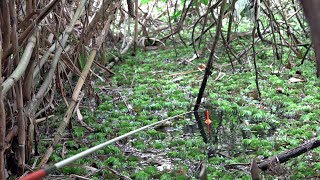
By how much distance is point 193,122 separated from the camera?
2.34 meters

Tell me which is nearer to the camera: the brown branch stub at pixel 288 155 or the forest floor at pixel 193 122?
the brown branch stub at pixel 288 155

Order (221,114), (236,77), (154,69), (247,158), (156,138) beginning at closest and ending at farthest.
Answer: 1. (247,158)
2. (156,138)
3. (221,114)
4. (236,77)
5. (154,69)

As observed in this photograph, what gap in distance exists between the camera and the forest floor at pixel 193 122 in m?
1.75

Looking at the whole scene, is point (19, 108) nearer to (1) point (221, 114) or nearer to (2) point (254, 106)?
(1) point (221, 114)

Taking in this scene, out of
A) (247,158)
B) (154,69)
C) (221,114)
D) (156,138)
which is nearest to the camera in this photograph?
(247,158)

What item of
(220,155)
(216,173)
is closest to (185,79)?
(220,155)

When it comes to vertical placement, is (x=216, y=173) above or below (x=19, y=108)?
below

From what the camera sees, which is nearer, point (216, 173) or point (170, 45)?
point (216, 173)

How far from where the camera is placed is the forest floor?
5.74ft

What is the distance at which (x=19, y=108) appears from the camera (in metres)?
1.54

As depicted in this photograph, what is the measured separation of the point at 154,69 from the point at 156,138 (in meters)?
1.34

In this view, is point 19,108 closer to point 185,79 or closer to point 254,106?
point 254,106

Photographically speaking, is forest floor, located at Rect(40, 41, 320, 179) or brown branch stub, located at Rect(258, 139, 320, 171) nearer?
brown branch stub, located at Rect(258, 139, 320, 171)

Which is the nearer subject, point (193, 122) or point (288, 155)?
point (288, 155)
